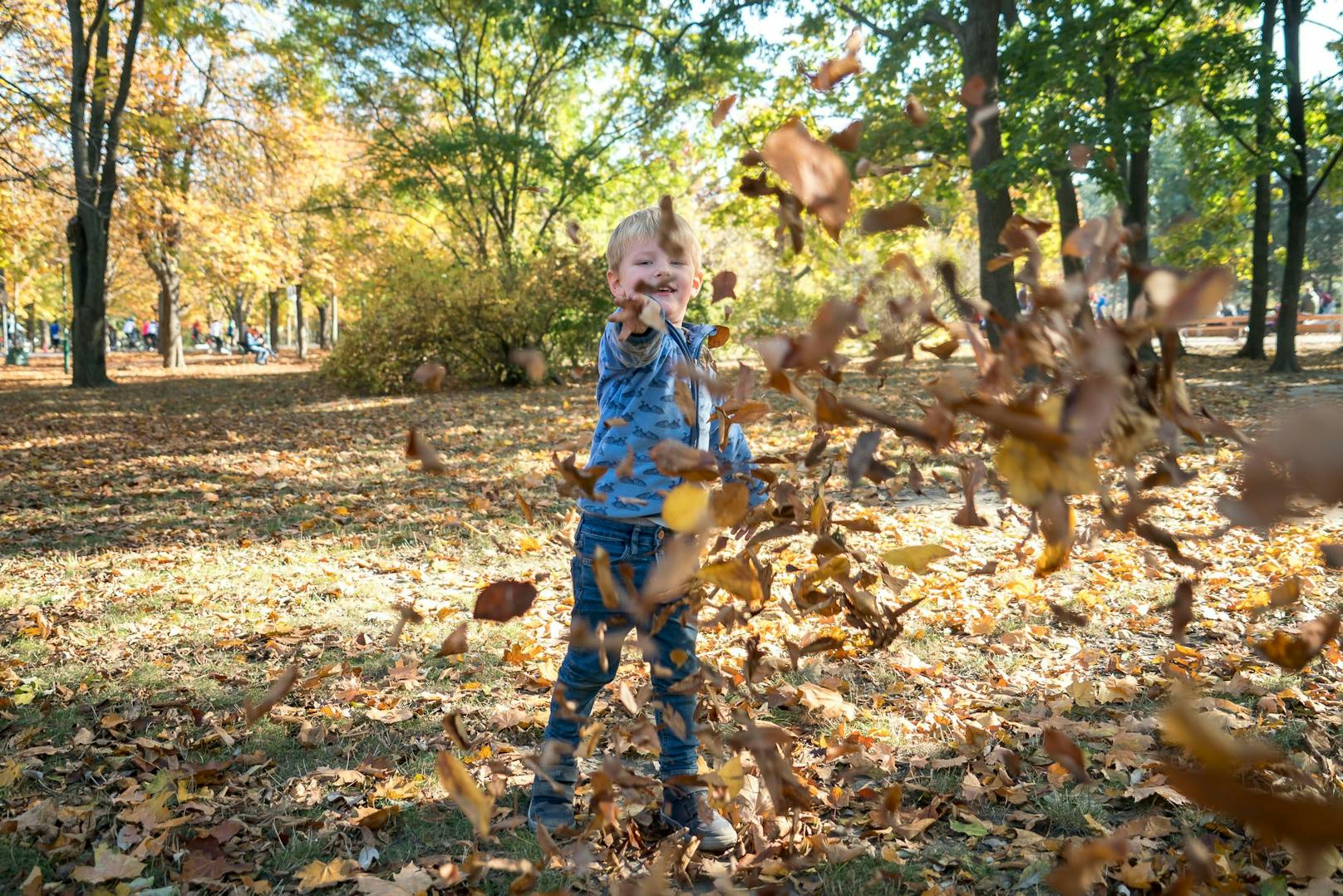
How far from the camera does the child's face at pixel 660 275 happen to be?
7.34 feet

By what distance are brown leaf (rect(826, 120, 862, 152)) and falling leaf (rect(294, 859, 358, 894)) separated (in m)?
2.06

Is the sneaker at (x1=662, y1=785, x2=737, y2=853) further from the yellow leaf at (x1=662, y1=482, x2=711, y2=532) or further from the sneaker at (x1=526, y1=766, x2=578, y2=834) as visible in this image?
the yellow leaf at (x1=662, y1=482, x2=711, y2=532)

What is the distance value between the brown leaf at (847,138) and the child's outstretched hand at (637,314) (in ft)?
1.78

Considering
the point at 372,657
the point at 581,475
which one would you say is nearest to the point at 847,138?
the point at 581,475

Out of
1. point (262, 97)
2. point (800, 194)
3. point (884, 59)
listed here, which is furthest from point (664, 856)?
point (262, 97)

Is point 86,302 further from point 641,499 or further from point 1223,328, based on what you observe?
point 1223,328

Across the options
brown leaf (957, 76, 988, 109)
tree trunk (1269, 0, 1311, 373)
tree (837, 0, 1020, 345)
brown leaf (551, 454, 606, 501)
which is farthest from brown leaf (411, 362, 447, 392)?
tree trunk (1269, 0, 1311, 373)

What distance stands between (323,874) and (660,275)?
1721 mm

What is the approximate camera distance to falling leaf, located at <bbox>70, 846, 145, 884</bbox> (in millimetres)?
2201

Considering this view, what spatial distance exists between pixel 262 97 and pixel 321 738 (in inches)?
733

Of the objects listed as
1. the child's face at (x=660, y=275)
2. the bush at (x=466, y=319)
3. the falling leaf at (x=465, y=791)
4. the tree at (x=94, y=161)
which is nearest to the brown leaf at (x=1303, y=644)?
the falling leaf at (x=465, y=791)

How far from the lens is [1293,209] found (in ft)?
46.5

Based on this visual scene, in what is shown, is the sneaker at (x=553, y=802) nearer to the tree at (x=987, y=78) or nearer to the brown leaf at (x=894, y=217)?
the brown leaf at (x=894, y=217)

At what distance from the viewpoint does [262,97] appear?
18094 millimetres
